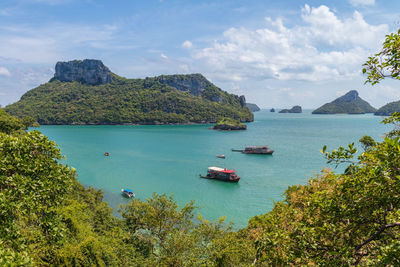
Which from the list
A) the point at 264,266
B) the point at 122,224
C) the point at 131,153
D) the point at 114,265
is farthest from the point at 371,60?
the point at 131,153

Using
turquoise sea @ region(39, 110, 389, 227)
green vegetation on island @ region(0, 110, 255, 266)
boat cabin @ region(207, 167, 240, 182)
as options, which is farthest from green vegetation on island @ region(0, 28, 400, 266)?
boat cabin @ region(207, 167, 240, 182)

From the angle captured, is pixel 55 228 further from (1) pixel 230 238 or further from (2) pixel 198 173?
(2) pixel 198 173

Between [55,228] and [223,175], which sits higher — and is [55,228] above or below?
above

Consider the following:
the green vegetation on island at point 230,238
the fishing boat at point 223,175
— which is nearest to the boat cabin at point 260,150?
the fishing boat at point 223,175

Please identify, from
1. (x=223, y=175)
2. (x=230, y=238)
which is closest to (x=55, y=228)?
(x=230, y=238)

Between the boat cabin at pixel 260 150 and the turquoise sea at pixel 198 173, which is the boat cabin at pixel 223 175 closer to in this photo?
the turquoise sea at pixel 198 173

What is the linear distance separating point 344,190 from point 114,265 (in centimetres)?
1363

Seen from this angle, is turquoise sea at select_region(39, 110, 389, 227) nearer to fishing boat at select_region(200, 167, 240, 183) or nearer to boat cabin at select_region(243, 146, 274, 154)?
fishing boat at select_region(200, 167, 240, 183)

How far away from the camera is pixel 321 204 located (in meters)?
4.85

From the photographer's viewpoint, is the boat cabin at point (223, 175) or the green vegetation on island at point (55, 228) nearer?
the green vegetation on island at point (55, 228)

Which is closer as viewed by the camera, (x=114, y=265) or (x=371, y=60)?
(x=371, y=60)

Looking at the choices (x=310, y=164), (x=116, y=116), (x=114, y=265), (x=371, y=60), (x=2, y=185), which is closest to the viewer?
(x=371, y=60)

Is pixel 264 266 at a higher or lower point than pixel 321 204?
lower

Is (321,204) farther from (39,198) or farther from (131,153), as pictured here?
(131,153)
